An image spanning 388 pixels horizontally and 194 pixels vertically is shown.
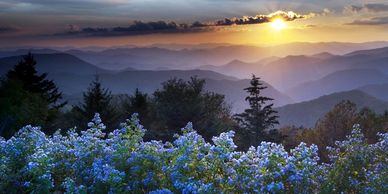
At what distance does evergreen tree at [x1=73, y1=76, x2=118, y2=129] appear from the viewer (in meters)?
46.5

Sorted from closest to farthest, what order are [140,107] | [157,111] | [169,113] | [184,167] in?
1. [184,167]
2. [169,113]
3. [157,111]
4. [140,107]

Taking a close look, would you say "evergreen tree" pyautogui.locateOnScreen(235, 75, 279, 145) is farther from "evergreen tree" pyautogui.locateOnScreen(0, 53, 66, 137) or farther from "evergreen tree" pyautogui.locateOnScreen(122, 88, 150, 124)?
"evergreen tree" pyautogui.locateOnScreen(0, 53, 66, 137)

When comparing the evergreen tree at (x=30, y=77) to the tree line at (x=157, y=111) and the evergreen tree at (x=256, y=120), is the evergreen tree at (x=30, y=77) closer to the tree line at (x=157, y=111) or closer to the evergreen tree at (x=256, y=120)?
the tree line at (x=157, y=111)

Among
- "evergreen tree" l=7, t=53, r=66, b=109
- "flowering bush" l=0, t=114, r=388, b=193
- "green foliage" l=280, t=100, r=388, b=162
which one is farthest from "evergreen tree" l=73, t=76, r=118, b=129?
"flowering bush" l=0, t=114, r=388, b=193

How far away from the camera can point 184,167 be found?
36.6 ft

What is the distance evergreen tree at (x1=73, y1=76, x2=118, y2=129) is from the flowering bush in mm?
33256

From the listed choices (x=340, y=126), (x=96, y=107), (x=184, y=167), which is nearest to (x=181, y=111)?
(x=96, y=107)

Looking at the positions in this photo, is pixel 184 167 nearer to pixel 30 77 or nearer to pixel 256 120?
pixel 256 120

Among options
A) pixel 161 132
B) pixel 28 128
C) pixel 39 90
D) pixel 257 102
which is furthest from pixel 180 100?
pixel 28 128

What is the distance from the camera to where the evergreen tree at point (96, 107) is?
153 feet

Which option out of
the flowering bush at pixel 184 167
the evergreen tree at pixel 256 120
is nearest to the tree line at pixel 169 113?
the evergreen tree at pixel 256 120

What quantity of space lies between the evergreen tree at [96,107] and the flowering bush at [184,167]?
109ft

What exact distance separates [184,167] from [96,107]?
120ft

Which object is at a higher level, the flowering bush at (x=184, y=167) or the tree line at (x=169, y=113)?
the flowering bush at (x=184, y=167)
